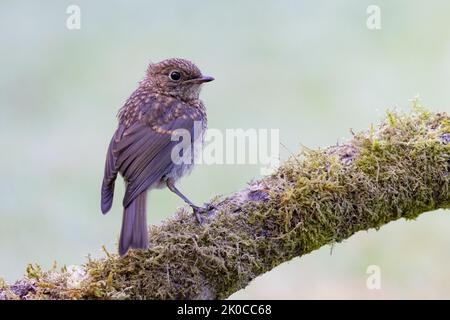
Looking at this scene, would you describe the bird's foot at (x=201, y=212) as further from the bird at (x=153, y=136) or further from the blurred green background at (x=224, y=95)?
the blurred green background at (x=224, y=95)

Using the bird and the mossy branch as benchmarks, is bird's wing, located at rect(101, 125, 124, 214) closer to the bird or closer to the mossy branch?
the bird

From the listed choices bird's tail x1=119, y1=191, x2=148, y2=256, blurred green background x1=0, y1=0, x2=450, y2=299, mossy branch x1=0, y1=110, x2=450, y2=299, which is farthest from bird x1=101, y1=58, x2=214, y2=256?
blurred green background x1=0, y1=0, x2=450, y2=299

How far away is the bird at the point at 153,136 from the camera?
4.02 meters

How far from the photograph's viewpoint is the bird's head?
16.1 ft

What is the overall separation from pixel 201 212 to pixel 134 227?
34 centimetres

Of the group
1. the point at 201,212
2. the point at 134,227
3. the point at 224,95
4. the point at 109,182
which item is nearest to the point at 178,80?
the point at 109,182

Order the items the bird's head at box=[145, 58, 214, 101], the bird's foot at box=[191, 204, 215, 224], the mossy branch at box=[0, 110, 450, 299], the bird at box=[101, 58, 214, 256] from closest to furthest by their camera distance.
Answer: the mossy branch at box=[0, 110, 450, 299], the bird's foot at box=[191, 204, 215, 224], the bird at box=[101, 58, 214, 256], the bird's head at box=[145, 58, 214, 101]

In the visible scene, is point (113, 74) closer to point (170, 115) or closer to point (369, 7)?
point (369, 7)

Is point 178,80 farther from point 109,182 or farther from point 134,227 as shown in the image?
point 134,227

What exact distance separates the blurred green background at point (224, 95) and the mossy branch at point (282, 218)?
8.34 ft

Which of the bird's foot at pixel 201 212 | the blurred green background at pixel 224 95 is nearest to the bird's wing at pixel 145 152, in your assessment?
the bird's foot at pixel 201 212

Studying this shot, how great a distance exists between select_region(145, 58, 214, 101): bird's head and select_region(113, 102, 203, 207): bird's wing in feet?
1.52
